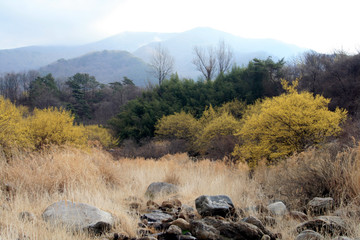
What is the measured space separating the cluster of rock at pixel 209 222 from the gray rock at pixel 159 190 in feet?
4.80

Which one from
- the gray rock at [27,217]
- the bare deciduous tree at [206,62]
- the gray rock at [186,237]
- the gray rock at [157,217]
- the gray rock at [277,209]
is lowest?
the gray rock at [157,217]

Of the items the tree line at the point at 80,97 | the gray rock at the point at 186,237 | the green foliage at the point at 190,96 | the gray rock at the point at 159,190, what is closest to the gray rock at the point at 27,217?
the gray rock at the point at 186,237

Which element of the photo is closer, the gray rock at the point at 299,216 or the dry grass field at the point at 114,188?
the dry grass field at the point at 114,188

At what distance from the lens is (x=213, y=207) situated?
3990mm

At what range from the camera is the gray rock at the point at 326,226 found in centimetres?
307

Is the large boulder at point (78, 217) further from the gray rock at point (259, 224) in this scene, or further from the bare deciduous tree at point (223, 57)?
the bare deciduous tree at point (223, 57)

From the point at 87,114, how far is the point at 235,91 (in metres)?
32.7

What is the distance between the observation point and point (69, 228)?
3.16 metres

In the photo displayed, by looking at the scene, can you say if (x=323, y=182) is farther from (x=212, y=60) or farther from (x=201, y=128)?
(x=212, y=60)

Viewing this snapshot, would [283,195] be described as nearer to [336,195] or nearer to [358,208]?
[336,195]

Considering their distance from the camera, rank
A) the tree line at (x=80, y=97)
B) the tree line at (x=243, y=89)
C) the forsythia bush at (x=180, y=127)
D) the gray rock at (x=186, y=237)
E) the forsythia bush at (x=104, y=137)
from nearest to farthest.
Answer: the gray rock at (x=186, y=237) → the tree line at (x=243, y=89) → the forsythia bush at (x=180, y=127) → the forsythia bush at (x=104, y=137) → the tree line at (x=80, y=97)

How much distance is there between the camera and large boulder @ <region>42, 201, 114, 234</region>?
10.7 feet

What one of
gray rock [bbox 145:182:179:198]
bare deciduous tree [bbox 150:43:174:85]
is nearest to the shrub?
gray rock [bbox 145:182:179:198]

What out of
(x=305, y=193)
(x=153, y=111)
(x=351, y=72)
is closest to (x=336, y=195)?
(x=305, y=193)
